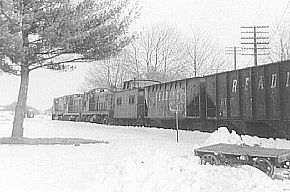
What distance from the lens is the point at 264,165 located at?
7.25m

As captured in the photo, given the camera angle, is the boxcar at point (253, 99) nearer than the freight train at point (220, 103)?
Yes

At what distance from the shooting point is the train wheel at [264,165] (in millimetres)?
7037

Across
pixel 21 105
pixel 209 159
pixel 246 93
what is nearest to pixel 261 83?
pixel 246 93

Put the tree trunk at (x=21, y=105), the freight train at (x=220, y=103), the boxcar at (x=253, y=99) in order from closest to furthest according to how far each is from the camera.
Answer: the boxcar at (x=253, y=99), the freight train at (x=220, y=103), the tree trunk at (x=21, y=105)

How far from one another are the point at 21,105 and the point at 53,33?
3357mm

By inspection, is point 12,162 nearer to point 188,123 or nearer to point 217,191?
point 217,191

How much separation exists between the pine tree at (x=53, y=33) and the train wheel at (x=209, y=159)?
689 cm

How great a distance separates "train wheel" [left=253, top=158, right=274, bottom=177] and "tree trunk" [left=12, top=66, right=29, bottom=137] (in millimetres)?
9577

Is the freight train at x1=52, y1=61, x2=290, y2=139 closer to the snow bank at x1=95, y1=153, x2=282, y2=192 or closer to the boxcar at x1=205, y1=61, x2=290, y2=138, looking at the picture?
the boxcar at x1=205, y1=61, x2=290, y2=138

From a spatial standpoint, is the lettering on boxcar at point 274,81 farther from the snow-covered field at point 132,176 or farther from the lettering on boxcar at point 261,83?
the snow-covered field at point 132,176

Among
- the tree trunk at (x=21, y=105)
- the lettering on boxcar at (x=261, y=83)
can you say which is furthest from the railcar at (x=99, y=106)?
the lettering on boxcar at (x=261, y=83)

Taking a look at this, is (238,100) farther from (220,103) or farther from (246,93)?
(220,103)

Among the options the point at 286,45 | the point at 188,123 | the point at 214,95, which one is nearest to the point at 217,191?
the point at 214,95

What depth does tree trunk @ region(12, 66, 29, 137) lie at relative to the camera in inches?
543
